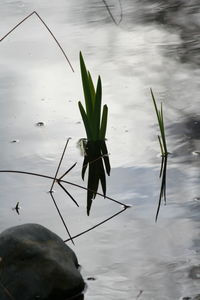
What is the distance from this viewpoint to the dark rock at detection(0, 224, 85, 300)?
3205mm

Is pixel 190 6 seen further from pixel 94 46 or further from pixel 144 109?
pixel 144 109

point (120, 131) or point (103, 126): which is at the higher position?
point (103, 126)

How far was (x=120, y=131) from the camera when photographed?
4945 mm

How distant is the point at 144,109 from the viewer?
523 centimetres

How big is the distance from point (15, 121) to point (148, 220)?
5.47 ft

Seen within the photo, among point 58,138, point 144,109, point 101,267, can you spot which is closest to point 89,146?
point 58,138

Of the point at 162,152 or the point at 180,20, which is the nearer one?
the point at 162,152

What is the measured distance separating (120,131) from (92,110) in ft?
1.37

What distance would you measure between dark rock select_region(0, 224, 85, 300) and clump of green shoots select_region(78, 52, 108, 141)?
1267 mm

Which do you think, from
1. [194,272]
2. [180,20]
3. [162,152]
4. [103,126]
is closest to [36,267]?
[194,272]

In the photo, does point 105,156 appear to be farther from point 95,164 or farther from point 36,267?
point 36,267

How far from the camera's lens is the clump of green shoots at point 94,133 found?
14.6 feet

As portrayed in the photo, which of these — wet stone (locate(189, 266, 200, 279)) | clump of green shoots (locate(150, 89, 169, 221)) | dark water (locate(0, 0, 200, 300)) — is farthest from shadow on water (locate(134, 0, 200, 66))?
wet stone (locate(189, 266, 200, 279))

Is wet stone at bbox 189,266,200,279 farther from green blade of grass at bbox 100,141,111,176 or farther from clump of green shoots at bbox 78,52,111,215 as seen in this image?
green blade of grass at bbox 100,141,111,176
